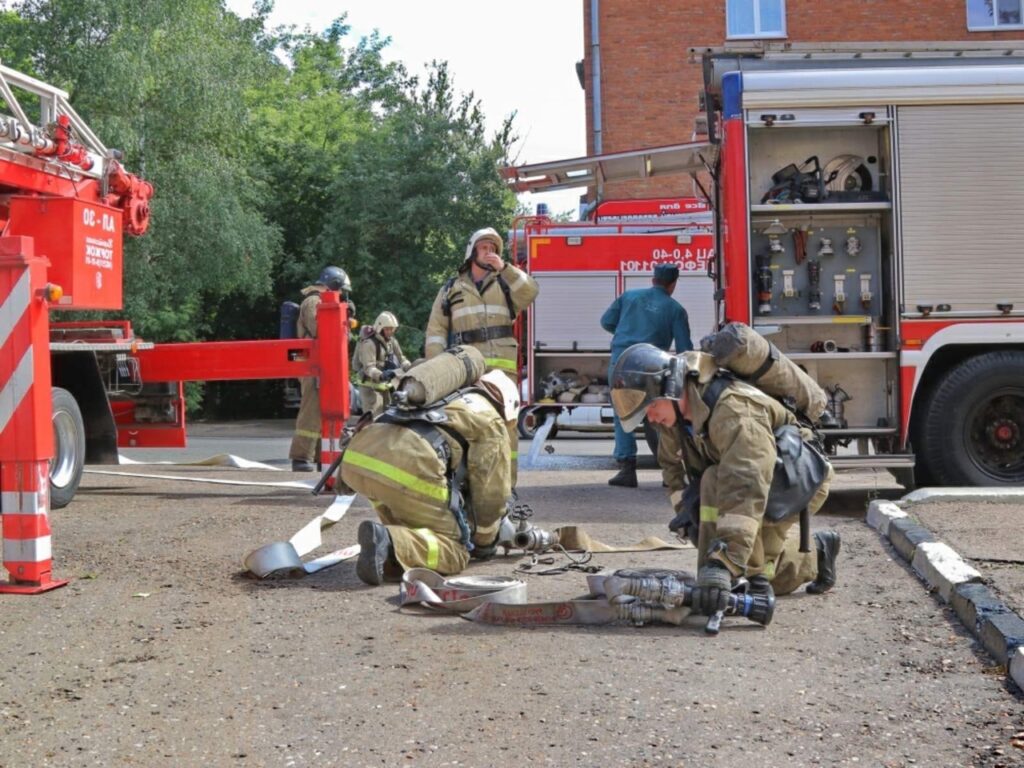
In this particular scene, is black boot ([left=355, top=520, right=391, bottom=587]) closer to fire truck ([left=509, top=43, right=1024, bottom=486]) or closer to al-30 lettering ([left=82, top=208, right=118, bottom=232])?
fire truck ([left=509, top=43, right=1024, bottom=486])

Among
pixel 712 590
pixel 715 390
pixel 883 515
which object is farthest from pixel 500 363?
pixel 712 590

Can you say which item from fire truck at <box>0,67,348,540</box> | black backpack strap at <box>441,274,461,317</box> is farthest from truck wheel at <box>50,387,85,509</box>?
black backpack strap at <box>441,274,461,317</box>

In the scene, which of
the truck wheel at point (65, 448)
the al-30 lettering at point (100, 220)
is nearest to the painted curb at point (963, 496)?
the truck wheel at point (65, 448)

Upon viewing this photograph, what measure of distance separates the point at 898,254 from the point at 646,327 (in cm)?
226

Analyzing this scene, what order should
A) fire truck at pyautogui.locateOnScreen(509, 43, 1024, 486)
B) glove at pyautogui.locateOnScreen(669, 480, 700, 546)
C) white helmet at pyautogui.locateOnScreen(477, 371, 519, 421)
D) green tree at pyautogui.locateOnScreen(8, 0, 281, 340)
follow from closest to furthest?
glove at pyautogui.locateOnScreen(669, 480, 700, 546), white helmet at pyautogui.locateOnScreen(477, 371, 519, 421), fire truck at pyautogui.locateOnScreen(509, 43, 1024, 486), green tree at pyautogui.locateOnScreen(8, 0, 281, 340)

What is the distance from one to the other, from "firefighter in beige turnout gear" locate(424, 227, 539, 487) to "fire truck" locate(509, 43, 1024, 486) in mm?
1590

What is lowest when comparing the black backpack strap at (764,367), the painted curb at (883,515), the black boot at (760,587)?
the painted curb at (883,515)

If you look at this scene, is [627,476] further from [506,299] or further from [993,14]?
[993,14]

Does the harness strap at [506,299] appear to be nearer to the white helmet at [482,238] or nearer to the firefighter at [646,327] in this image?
the white helmet at [482,238]

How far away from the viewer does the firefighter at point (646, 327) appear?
10.7m

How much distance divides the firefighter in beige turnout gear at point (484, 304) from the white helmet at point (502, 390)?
1.69 m

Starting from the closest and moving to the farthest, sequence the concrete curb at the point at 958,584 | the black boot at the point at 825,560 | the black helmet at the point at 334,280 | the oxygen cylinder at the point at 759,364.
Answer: the concrete curb at the point at 958,584, the oxygen cylinder at the point at 759,364, the black boot at the point at 825,560, the black helmet at the point at 334,280

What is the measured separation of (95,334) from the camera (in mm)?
10016

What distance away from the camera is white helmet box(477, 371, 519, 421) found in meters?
6.77
